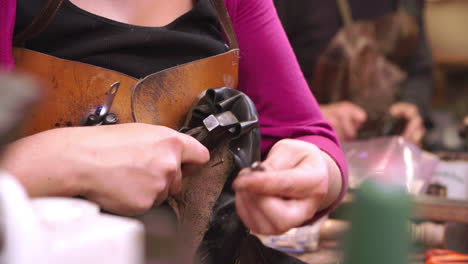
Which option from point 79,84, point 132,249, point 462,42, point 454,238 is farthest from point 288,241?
point 462,42

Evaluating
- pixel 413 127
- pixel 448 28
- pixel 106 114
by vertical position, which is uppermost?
pixel 106 114

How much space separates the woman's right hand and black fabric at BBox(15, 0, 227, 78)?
0.60ft

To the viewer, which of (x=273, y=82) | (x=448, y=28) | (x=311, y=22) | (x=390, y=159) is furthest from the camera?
(x=448, y=28)

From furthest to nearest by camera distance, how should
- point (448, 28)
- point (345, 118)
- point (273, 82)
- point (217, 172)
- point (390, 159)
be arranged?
point (448, 28) → point (345, 118) → point (390, 159) → point (273, 82) → point (217, 172)

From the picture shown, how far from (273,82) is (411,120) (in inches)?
56.2

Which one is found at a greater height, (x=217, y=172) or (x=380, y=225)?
(x=380, y=225)

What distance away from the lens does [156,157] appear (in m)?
0.63

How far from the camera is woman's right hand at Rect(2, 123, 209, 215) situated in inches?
23.2

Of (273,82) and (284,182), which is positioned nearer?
(284,182)

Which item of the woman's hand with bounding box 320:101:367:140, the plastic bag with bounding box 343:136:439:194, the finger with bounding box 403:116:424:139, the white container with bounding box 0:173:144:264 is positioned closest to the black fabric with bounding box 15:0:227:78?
the white container with bounding box 0:173:144:264

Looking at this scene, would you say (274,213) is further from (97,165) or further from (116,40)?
(116,40)

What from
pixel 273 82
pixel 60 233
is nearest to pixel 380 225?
pixel 60 233

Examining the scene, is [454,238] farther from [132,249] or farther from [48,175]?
[132,249]

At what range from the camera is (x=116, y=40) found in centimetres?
78
